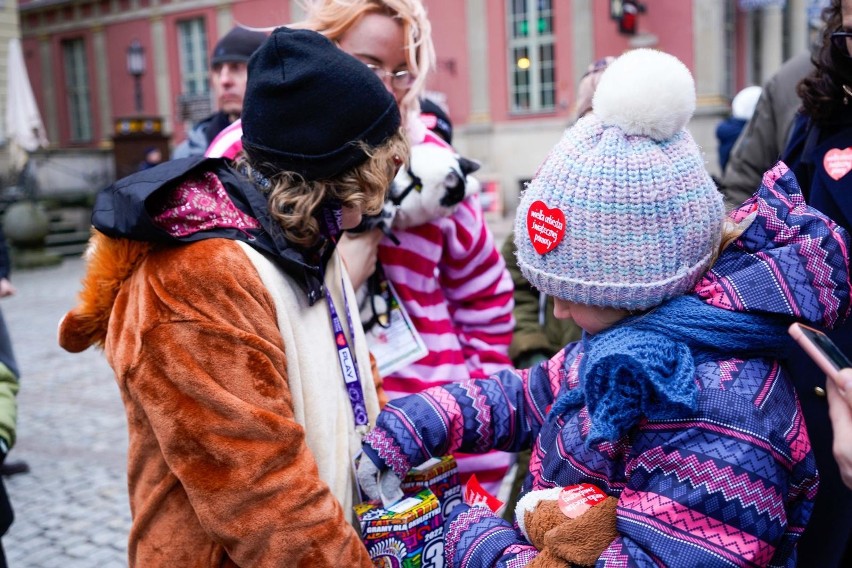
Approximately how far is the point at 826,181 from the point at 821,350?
77 centimetres

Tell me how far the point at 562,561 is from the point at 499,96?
16329 mm

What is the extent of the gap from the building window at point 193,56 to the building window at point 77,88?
3905mm

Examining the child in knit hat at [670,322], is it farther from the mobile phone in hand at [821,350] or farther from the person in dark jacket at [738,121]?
the person in dark jacket at [738,121]

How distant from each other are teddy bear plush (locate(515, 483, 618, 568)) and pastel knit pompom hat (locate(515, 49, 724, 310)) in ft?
1.03

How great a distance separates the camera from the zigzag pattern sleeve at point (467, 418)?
1.53 meters

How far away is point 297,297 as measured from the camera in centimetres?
152

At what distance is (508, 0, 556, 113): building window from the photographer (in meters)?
16.5

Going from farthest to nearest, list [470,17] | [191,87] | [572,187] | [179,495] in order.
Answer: [191,87]
[470,17]
[179,495]
[572,187]

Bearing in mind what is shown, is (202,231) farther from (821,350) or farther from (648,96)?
(821,350)

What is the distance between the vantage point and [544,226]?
1.30 metres

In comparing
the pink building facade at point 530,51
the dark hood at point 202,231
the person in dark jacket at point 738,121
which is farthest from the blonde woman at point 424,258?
the pink building facade at point 530,51

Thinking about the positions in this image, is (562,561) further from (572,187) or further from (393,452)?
(572,187)

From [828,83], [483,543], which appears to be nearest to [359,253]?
[483,543]

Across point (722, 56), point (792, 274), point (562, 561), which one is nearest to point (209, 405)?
point (562, 561)
